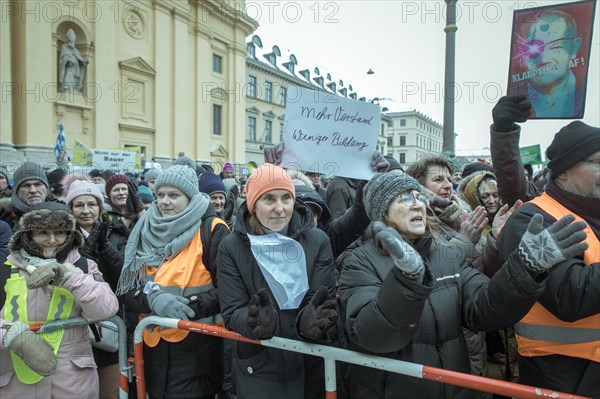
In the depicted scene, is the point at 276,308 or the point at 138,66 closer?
the point at 276,308

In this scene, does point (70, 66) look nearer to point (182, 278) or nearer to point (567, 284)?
point (182, 278)

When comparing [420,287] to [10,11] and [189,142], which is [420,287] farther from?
[189,142]

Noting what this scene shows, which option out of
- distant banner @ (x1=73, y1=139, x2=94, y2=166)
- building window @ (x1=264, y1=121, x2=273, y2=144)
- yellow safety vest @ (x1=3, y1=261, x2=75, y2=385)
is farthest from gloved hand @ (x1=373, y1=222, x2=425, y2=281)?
building window @ (x1=264, y1=121, x2=273, y2=144)

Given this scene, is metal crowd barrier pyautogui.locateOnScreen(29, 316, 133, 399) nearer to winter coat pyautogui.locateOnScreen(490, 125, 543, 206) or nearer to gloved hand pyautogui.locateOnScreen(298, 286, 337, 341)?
gloved hand pyautogui.locateOnScreen(298, 286, 337, 341)

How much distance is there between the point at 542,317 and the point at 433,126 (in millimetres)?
65079

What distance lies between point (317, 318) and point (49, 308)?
1.78m

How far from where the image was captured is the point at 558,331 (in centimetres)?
167

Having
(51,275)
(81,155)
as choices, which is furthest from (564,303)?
(81,155)

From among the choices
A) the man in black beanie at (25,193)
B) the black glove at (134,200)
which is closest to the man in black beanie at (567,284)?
the black glove at (134,200)

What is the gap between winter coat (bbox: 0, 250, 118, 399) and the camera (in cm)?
244

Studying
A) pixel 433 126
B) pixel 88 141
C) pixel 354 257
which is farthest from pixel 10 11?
pixel 433 126

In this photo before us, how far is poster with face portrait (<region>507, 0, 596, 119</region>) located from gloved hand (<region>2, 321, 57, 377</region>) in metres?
3.07

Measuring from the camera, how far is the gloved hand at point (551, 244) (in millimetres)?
1437

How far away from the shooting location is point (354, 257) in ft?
6.31
